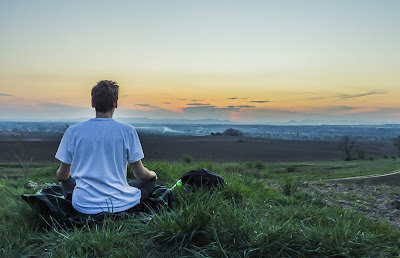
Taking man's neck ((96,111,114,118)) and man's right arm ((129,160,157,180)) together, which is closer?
man's neck ((96,111,114,118))

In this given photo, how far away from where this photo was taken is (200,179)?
4629mm

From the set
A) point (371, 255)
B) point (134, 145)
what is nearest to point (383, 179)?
point (371, 255)

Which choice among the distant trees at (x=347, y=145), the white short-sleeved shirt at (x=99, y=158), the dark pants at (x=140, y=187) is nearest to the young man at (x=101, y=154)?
the white short-sleeved shirt at (x=99, y=158)

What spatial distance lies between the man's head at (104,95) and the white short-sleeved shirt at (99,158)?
13 cm

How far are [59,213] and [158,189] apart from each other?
116cm

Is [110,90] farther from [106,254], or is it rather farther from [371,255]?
[371,255]

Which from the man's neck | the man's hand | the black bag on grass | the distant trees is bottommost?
the distant trees

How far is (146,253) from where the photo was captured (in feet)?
9.40

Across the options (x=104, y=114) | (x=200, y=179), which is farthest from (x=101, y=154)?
(x=200, y=179)

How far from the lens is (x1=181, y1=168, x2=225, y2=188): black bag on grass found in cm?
461

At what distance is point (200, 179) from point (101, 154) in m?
1.69

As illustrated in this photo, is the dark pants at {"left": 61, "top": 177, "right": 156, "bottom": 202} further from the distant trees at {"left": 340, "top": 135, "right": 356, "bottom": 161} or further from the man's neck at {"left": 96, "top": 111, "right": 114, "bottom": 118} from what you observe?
the distant trees at {"left": 340, "top": 135, "right": 356, "bottom": 161}

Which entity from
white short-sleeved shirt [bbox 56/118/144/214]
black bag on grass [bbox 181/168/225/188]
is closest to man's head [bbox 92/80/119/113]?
white short-sleeved shirt [bbox 56/118/144/214]

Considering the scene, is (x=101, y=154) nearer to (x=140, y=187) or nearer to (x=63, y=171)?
(x=63, y=171)
